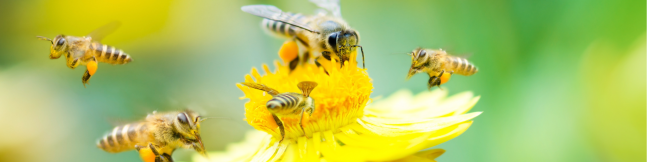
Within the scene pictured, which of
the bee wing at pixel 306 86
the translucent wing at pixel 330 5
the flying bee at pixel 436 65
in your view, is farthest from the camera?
the translucent wing at pixel 330 5

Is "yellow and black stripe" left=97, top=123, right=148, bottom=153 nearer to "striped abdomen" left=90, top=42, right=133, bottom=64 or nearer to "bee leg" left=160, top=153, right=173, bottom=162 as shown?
"bee leg" left=160, top=153, right=173, bottom=162

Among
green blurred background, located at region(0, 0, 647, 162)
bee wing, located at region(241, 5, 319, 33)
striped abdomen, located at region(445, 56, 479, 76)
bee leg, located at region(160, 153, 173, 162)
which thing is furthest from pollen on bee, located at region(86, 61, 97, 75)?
striped abdomen, located at region(445, 56, 479, 76)

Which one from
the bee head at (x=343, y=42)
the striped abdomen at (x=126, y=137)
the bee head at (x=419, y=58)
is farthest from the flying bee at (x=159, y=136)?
the bee head at (x=419, y=58)

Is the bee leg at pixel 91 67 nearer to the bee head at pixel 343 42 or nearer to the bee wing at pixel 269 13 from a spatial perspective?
the bee wing at pixel 269 13

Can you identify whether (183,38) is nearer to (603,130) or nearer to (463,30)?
(463,30)

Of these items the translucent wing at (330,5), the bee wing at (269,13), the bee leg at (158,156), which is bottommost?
the bee leg at (158,156)

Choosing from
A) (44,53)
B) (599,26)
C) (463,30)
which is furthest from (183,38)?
(599,26)

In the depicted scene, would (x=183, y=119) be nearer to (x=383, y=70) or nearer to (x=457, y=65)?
(x=457, y=65)

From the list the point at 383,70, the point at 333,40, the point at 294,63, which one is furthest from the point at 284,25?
the point at 383,70
